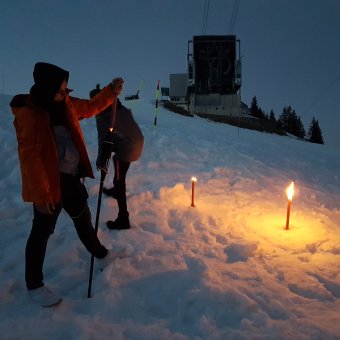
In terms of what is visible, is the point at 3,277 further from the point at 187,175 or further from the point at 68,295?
the point at 187,175

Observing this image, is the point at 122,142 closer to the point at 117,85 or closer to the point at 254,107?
the point at 117,85

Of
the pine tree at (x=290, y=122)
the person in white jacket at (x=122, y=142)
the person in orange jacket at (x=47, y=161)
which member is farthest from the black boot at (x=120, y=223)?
the pine tree at (x=290, y=122)

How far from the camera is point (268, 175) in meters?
8.96

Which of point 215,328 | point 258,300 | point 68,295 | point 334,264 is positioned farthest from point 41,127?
point 334,264

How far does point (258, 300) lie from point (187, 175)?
196 inches

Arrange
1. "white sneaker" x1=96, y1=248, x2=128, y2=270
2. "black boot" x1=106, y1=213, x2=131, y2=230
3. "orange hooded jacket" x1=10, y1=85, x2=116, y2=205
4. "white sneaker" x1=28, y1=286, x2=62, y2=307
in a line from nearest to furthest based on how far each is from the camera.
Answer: "orange hooded jacket" x1=10, y1=85, x2=116, y2=205, "white sneaker" x1=28, y1=286, x2=62, y2=307, "white sneaker" x1=96, y1=248, x2=128, y2=270, "black boot" x1=106, y1=213, x2=131, y2=230

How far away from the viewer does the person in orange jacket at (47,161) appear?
2.98 meters

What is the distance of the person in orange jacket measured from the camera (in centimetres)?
298

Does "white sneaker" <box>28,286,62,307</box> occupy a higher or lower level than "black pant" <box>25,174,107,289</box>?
lower

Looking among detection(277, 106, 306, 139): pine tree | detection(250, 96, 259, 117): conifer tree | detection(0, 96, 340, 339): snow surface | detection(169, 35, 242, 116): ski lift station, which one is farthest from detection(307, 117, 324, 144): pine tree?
detection(0, 96, 340, 339): snow surface

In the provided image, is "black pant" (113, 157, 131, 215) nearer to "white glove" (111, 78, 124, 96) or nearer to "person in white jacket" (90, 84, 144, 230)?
"person in white jacket" (90, 84, 144, 230)

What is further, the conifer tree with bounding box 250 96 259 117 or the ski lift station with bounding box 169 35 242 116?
the conifer tree with bounding box 250 96 259 117

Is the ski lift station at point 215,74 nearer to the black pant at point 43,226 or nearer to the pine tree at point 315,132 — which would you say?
the pine tree at point 315,132

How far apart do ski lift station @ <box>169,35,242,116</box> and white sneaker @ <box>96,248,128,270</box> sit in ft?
136
